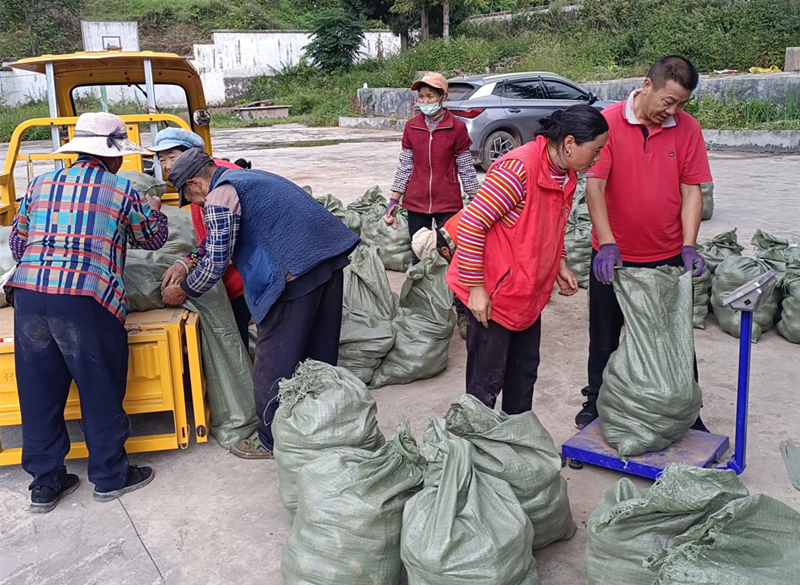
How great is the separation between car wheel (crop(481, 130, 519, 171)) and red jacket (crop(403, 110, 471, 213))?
275 inches

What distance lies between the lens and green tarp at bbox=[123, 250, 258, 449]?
3.37 meters

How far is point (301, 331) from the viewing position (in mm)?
3166

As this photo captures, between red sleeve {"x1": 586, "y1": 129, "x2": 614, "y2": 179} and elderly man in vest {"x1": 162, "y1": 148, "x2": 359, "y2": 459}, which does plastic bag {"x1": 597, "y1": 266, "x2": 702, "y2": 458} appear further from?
elderly man in vest {"x1": 162, "y1": 148, "x2": 359, "y2": 459}

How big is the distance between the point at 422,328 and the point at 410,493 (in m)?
1.97

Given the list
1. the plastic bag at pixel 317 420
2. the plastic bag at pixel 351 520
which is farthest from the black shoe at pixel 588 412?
the plastic bag at pixel 351 520

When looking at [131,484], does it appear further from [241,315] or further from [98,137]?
[98,137]

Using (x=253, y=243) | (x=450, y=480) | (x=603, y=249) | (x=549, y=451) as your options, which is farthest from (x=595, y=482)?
(x=253, y=243)

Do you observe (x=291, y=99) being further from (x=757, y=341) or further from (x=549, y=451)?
(x=549, y=451)

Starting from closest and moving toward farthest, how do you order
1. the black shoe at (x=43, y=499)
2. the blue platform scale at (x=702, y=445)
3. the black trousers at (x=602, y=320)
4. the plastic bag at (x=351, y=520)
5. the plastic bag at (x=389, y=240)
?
the plastic bag at (x=351, y=520)
the blue platform scale at (x=702, y=445)
the black shoe at (x=43, y=499)
the black trousers at (x=602, y=320)
the plastic bag at (x=389, y=240)

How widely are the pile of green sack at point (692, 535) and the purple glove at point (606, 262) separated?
3.46ft

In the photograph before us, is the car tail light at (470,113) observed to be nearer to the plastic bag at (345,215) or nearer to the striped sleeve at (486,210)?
the plastic bag at (345,215)

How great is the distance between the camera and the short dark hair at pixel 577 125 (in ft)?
8.55

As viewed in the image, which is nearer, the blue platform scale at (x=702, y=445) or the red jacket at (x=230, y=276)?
the blue platform scale at (x=702, y=445)

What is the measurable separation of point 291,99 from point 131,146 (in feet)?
83.7
